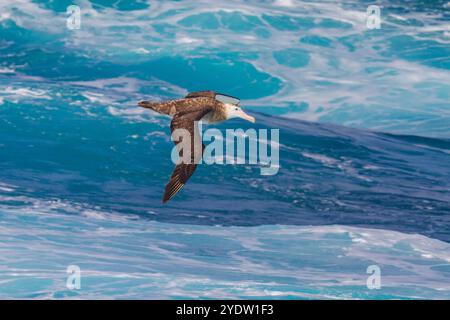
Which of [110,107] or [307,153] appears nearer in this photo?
[307,153]

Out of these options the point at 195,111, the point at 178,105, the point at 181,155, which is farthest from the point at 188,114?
the point at 181,155

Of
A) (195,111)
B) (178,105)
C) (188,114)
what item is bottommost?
(188,114)

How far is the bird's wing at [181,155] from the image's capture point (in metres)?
15.3

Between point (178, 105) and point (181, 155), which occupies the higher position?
point (178, 105)

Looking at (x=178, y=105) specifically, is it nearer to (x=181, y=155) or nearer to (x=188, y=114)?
(x=188, y=114)

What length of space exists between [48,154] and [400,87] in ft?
53.0

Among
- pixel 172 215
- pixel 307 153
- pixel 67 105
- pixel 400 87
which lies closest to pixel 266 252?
pixel 172 215

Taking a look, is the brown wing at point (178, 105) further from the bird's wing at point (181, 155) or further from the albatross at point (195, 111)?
the bird's wing at point (181, 155)

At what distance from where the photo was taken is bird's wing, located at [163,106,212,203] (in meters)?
15.3

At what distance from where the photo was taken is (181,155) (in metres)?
15.9

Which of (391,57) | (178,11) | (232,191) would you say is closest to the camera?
(232,191)

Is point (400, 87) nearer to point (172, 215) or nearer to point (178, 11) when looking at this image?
point (178, 11)

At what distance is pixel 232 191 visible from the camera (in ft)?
96.9

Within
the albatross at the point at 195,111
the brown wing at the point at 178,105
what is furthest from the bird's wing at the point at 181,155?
the brown wing at the point at 178,105
